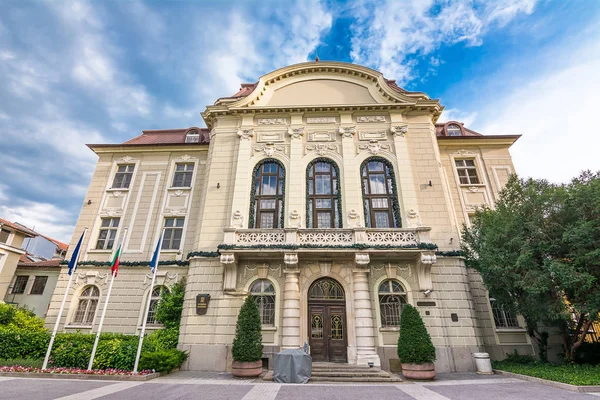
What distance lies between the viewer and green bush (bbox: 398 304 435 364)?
462 inches

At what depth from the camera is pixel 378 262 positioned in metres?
15.4

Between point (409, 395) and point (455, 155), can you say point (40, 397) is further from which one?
point (455, 155)

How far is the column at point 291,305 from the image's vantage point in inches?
546

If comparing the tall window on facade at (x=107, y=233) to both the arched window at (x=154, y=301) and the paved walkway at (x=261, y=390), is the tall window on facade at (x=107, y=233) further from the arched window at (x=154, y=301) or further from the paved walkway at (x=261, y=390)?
the paved walkway at (x=261, y=390)

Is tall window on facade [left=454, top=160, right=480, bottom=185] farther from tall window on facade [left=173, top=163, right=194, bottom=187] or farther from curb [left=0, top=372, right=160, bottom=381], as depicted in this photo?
curb [left=0, top=372, right=160, bottom=381]

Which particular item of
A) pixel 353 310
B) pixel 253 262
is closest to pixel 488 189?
pixel 353 310

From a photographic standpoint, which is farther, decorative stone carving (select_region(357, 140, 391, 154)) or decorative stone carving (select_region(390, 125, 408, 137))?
decorative stone carving (select_region(390, 125, 408, 137))

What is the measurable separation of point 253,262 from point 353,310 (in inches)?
232

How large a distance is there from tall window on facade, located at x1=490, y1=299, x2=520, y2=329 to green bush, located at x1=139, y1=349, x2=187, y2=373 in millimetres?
16813

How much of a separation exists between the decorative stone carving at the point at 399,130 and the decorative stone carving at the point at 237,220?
1120cm

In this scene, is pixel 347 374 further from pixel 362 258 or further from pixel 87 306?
pixel 87 306

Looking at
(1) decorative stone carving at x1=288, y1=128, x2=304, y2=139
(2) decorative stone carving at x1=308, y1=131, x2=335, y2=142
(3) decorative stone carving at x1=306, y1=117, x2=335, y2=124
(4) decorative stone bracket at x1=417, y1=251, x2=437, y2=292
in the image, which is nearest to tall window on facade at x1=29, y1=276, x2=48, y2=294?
(1) decorative stone carving at x1=288, y1=128, x2=304, y2=139

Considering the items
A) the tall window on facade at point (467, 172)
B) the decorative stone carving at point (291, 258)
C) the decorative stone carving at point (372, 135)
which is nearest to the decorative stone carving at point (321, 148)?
the decorative stone carving at point (372, 135)

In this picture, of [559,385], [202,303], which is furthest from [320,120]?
[559,385]
